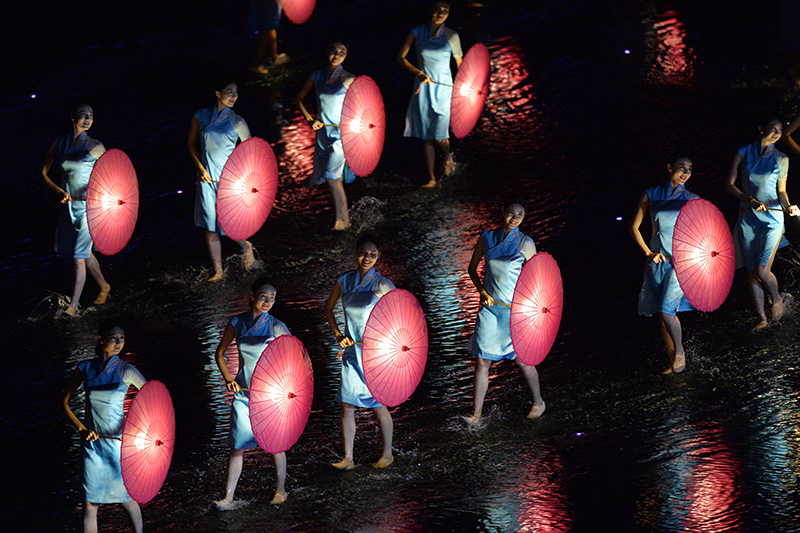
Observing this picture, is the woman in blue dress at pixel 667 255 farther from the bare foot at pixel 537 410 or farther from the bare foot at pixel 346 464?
the bare foot at pixel 346 464

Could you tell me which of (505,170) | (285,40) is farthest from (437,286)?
(285,40)

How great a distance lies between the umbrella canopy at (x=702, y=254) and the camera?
8148 mm

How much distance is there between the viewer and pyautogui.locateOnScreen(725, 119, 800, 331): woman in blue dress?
8.82 m

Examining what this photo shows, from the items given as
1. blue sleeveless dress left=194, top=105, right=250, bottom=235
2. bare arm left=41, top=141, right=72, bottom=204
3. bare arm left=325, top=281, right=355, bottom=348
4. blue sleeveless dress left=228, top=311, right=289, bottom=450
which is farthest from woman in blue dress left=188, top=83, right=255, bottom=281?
blue sleeveless dress left=228, top=311, right=289, bottom=450

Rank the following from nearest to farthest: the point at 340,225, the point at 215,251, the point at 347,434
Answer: the point at 347,434 < the point at 215,251 < the point at 340,225

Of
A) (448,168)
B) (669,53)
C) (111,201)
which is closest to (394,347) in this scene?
(111,201)

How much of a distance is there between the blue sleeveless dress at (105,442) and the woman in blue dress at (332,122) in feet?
12.9

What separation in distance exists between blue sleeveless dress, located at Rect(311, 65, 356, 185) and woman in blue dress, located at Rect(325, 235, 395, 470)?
3022mm

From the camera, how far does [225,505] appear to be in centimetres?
765

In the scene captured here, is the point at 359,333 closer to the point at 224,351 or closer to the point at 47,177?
the point at 224,351

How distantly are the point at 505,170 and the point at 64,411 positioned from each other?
5.72 meters

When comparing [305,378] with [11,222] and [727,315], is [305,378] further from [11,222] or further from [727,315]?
[11,222]

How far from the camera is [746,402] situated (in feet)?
26.5

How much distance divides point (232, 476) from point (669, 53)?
26.8ft
